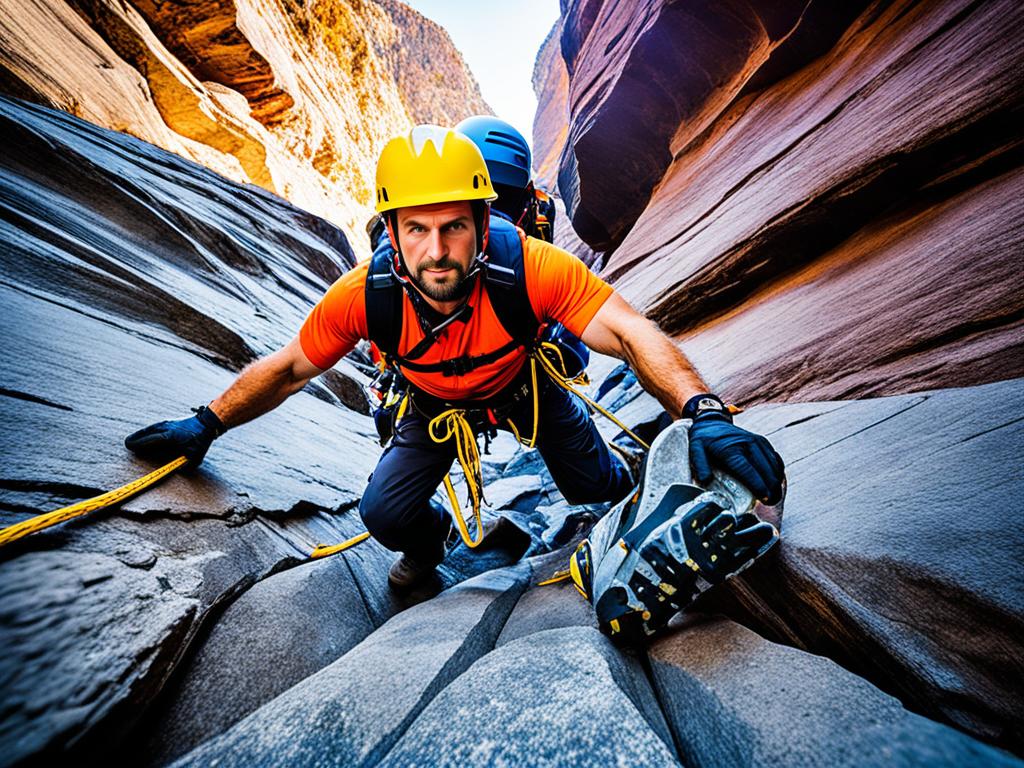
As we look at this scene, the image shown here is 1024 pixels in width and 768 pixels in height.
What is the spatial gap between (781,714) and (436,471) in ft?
7.78

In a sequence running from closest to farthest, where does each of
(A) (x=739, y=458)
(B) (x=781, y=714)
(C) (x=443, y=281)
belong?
1. (B) (x=781, y=714)
2. (A) (x=739, y=458)
3. (C) (x=443, y=281)

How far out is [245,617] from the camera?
5.58 ft

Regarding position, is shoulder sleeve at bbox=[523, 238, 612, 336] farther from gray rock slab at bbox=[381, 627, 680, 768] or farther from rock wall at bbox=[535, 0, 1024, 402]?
rock wall at bbox=[535, 0, 1024, 402]

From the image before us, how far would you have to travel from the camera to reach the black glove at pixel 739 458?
59.6 inches

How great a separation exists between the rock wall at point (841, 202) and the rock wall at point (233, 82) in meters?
12.2

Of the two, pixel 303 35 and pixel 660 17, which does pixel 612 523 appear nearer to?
pixel 660 17

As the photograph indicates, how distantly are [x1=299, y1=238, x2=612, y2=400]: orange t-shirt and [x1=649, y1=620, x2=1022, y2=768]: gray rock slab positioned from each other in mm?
1712

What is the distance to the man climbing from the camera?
233cm

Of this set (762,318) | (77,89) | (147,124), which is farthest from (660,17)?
(147,124)

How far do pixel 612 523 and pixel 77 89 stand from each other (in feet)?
44.6

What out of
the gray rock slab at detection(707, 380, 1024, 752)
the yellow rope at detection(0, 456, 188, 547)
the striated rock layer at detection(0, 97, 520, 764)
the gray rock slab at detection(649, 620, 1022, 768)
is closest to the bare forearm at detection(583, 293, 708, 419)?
the gray rock slab at detection(707, 380, 1024, 752)

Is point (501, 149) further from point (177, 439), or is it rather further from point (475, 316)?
point (177, 439)

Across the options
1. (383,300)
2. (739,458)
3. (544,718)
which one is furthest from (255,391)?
(739,458)

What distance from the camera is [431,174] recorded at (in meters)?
2.40
